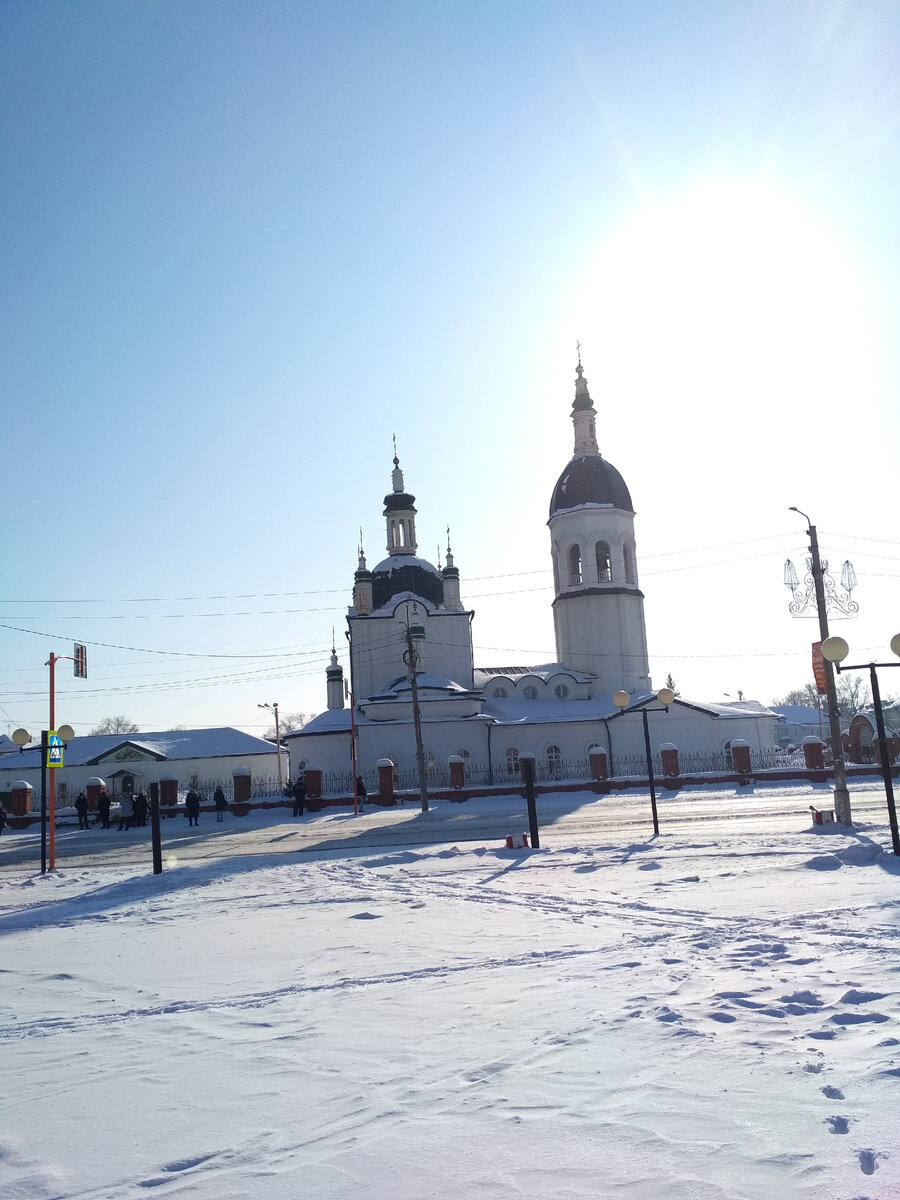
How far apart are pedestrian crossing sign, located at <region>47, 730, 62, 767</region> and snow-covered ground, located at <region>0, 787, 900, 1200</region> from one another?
742cm

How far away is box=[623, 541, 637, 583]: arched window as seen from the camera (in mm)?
46716

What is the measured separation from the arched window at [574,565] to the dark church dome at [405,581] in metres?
6.69

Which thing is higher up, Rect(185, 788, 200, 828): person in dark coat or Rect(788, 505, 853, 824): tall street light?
Rect(788, 505, 853, 824): tall street light

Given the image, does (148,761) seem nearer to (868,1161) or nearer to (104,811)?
(104,811)

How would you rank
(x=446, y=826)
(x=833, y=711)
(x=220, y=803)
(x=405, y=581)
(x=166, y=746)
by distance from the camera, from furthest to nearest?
(x=166, y=746)
(x=405, y=581)
(x=220, y=803)
(x=446, y=826)
(x=833, y=711)

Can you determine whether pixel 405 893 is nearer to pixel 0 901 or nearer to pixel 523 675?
pixel 0 901

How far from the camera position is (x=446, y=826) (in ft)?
76.1

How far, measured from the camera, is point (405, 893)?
37.4 feet

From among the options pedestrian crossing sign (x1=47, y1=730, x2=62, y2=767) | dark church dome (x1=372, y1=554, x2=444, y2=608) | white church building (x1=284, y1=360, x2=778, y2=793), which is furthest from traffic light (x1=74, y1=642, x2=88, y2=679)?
dark church dome (x1=372, y1=554, x2=444, y2=608)

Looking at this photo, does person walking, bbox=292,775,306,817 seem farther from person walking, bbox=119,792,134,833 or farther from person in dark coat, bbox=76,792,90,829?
person in dark coat, bbox=76,792,90,829

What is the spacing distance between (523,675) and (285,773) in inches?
1078

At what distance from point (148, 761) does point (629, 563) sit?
30.4 m

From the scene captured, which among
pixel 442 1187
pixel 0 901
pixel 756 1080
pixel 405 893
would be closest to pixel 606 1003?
pixel 756 1080

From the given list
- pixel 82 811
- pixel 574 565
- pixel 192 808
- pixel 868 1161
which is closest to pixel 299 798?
pixel 192 808
